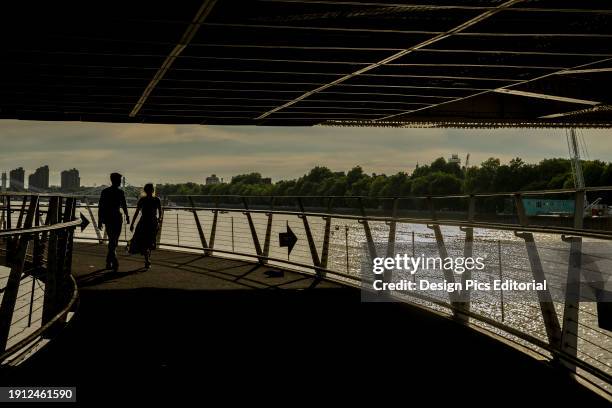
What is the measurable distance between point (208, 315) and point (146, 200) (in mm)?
6597

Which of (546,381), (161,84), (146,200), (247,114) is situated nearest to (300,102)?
(247,114)

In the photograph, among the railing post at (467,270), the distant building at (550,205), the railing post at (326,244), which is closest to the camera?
the railing post at (467,270)

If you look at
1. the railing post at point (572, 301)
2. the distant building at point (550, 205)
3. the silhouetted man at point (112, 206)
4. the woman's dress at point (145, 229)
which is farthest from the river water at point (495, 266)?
the distant building at point (550, 205)

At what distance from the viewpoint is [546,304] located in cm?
675

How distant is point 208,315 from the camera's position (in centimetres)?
916

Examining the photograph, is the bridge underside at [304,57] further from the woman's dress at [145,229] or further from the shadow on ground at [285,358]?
the shadow on ground at [285,358]

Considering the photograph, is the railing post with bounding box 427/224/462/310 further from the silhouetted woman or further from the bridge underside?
the silhouetted woman

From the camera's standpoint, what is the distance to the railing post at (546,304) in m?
6.59

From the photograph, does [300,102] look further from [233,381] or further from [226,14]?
[233,381]

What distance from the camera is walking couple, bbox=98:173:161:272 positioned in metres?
14.5

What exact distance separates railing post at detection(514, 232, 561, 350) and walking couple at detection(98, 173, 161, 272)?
361 inches

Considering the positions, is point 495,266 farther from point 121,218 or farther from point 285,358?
point 121,218

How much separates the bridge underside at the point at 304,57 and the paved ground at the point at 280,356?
17.1 ft

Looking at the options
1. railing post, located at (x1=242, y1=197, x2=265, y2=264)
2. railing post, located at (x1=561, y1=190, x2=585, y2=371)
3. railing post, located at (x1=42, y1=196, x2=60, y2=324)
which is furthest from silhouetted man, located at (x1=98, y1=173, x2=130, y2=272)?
railing post, located at (x1=561, y1=190, x2=585, y2=371)
